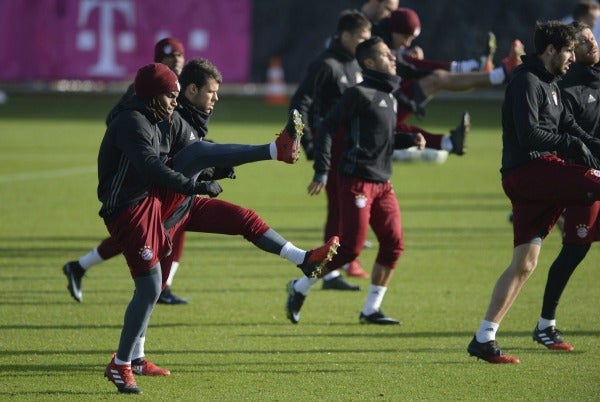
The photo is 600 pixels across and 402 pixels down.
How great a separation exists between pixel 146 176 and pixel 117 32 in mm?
30119

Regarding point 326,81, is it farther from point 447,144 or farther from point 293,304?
point 293,304

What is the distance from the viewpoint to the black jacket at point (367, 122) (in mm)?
10297

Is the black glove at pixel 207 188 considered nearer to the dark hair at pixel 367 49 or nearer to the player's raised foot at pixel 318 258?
the player's raised foot at pixel 318 258

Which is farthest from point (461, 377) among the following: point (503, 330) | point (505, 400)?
point (503, 330)

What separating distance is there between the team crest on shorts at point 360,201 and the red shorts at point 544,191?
166cm

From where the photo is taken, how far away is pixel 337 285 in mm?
12156

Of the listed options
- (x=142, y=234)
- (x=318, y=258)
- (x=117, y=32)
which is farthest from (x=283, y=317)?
(x=117, y=32)

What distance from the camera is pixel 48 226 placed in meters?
15.9

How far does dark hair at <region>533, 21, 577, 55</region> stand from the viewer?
342 inches

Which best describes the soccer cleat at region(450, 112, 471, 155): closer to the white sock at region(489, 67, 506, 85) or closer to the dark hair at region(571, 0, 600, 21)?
the white sock at region(489, 67, 506, 85)

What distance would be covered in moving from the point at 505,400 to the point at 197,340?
108 inches

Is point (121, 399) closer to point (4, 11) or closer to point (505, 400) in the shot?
point (505, 400)

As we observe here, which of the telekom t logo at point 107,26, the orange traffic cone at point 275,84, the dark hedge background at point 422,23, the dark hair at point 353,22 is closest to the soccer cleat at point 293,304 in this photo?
the dark hair at point 353,22

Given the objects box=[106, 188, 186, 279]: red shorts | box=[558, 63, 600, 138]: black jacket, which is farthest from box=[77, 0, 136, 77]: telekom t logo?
box=[106, 188, 186, 279]: red shorts
